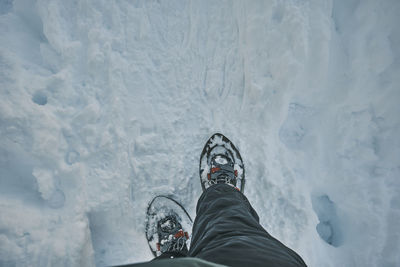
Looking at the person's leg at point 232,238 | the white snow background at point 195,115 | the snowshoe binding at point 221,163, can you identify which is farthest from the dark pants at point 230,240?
the white snow background at point 195,115

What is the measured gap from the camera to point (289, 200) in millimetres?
1554

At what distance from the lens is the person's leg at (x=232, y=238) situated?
0.72m

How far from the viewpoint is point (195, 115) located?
1.72 meters

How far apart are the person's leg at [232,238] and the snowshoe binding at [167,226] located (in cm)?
40

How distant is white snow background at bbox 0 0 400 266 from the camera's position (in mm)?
1295

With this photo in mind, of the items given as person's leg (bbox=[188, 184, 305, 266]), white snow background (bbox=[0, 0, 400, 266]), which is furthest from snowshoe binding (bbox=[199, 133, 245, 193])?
person's leg (bbox=[188, 184, 305, 266])

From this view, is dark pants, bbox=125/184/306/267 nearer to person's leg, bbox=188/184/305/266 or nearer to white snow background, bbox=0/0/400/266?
person's leg, bbox=188/184/305/266

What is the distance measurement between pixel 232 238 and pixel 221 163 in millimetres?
955

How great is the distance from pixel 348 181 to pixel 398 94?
77 cm

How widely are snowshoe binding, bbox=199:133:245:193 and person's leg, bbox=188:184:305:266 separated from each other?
1.02ft

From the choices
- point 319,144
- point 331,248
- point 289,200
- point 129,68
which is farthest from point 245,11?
point 331,248

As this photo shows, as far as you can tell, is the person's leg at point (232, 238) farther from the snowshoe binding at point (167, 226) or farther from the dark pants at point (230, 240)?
the snowshoe binding at point (167, 226)

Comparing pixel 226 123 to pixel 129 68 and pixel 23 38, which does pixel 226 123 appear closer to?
pixel 129 68

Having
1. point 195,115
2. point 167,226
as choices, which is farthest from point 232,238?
point 195,115
